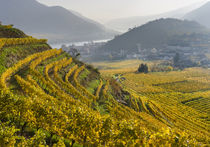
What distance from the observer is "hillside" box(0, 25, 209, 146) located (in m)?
21.1

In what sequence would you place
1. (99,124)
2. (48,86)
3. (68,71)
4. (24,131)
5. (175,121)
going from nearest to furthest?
(99,124), (24,131), (48,86), (175,121), (68,71)

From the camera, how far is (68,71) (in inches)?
3051

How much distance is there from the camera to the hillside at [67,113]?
69.2 feet

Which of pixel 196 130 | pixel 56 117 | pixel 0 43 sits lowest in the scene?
pixel 196 130

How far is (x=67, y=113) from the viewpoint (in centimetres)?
2688

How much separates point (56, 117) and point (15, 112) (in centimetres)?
682

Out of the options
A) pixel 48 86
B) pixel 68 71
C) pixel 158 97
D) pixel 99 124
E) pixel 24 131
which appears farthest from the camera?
pixel 158 97

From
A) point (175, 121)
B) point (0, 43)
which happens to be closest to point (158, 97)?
point (175, 121)

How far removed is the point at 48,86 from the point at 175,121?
5515cm

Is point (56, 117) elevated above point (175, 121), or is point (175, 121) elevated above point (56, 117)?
point (56, 117)

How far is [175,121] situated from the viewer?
68.8 meters

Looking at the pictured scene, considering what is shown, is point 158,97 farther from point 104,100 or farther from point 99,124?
point 99,124

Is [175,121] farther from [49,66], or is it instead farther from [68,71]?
[49,66]

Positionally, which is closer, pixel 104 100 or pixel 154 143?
pixel 154 143
